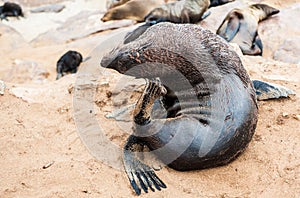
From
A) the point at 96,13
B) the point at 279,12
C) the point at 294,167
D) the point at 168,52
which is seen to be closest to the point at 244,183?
the point at 294,167

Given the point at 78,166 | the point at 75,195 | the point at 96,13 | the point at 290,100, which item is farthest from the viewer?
the point at 96,13

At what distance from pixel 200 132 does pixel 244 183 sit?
415mm

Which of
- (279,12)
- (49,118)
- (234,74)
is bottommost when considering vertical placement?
(279,12)

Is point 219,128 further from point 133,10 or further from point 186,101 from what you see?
point 133,10

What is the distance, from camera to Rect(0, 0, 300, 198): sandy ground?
2.30m

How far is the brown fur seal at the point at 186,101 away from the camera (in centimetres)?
239

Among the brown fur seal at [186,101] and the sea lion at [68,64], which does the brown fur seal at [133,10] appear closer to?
the sea lion at [68,64]

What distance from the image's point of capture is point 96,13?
29.1 feet

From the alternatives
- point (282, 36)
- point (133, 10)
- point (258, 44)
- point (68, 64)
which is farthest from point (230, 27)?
point (133, 10)

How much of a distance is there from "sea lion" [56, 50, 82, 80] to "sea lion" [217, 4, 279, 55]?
2243 mm

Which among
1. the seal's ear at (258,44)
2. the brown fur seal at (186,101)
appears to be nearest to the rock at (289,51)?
the seal's ear at (258,44)

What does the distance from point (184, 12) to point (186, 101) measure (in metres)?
4.02

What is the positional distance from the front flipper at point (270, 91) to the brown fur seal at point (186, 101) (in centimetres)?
55

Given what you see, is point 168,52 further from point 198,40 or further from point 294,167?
point 294,167
